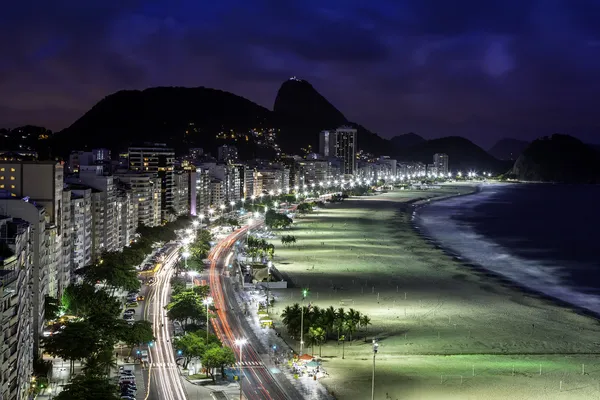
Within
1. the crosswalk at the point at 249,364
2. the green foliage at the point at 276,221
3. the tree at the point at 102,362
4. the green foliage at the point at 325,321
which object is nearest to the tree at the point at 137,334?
the tree at the point at 102,362

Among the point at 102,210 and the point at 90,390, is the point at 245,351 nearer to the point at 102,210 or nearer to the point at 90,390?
the point at 90,390

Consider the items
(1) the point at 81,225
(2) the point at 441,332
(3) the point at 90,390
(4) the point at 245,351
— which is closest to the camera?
(3) the point at 90,390

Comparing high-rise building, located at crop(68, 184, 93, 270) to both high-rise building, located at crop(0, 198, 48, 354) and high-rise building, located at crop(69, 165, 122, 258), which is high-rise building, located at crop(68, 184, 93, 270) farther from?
high-rise building, located at crop(0, 198, 48, 354)

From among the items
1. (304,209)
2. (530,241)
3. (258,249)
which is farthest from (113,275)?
(304,209)

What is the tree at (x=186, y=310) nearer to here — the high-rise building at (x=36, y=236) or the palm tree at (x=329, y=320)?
the palm tree at (x=329, y=320)

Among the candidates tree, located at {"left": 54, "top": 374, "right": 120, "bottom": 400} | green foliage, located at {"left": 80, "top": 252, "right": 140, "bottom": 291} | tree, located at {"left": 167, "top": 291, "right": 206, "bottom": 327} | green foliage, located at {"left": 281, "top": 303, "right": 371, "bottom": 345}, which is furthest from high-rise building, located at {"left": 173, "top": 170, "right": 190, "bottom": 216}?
tree, located at {"left": 54, "top": 374, "right": 120, "bottom": 400}

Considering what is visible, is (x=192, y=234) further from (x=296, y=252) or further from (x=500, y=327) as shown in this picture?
(x=500, y=327)
